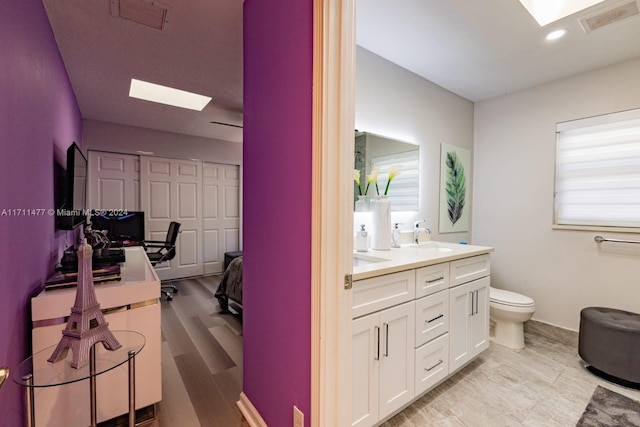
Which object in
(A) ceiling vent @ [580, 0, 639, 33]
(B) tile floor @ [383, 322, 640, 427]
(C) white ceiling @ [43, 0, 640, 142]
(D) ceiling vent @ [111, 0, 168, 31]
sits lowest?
(B) tile floor @ [383, 322, 640, 427]

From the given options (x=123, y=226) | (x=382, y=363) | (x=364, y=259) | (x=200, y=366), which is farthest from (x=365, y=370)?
(x=123, y=226)

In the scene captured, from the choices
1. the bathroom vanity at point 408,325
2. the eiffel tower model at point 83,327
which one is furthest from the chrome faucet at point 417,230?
the eiffel tower model at point 83,327

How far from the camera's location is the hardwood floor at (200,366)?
1.60m

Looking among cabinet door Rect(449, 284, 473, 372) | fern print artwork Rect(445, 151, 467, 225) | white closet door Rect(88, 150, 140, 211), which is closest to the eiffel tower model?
cabinet door Rect(449, 284, 473, 372)

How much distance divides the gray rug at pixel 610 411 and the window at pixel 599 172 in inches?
53.7

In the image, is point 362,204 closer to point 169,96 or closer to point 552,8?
point 552,8

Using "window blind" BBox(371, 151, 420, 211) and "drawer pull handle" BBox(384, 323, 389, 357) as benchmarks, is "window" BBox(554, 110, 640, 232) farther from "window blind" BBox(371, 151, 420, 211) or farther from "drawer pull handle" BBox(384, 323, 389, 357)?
"drawer pull handle" BBox(384, 323, 389, 357)

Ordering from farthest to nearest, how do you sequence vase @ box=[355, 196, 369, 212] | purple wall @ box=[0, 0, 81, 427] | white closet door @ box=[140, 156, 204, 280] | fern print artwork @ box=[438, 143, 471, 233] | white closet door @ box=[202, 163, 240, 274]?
white closet door @ box=[202, 163, 240, 274] → white closet door @ box=[140, 156, 204, 280] → fern print artwork @ box=[438, 143, 471, 233] → vase @ box=[355, 196, 369, 212] → purple wall @ box=[0, 0, 81, 427]

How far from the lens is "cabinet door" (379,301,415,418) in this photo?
1407 mm

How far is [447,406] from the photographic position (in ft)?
5.54

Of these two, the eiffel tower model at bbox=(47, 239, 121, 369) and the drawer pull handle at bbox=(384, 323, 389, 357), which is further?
the drawer pull handle at bbox=(384, 323, 389, 357)

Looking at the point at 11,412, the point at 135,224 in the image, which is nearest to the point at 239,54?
the point at 11,412

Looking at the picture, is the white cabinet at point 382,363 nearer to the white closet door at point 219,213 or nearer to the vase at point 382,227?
the vase at point 382,227

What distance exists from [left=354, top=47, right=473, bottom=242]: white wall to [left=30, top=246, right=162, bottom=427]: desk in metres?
1.50
